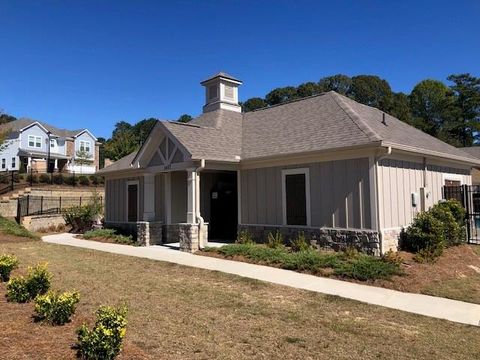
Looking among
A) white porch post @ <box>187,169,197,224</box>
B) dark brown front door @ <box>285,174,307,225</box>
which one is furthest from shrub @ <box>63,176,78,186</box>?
dark brown front door @ <box>285,174,307,225</box>

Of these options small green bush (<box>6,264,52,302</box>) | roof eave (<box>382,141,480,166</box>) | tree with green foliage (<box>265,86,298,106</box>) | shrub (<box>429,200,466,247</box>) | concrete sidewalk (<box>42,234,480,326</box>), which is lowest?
concrete sidewalk (<box>42,234,480,326</box>)

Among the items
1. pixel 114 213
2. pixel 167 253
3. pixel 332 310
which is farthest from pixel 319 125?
pixel 114 213

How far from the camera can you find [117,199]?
2005 cm

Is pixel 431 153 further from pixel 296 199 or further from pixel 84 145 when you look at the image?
pixel 84 145

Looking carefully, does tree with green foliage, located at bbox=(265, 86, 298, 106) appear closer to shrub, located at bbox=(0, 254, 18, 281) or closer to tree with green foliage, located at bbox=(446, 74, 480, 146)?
tree with green foliage, located at bbox=(446, 74, 480, 146)

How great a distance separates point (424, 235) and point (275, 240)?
432 centimetres

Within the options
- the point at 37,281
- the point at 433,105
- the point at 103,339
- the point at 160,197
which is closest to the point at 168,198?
the point at 160,197

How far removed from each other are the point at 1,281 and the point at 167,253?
6198 mm

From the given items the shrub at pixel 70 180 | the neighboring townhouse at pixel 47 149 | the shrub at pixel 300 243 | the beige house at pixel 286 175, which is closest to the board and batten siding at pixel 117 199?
the beige house at pixel 286 175

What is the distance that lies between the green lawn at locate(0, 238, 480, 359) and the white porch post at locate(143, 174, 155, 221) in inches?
301

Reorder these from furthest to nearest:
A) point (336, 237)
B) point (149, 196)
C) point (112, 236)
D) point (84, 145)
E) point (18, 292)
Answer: point (84, 145) < point (112, 236) < point (149, 196) < point (336, 237) < point (18, 292)

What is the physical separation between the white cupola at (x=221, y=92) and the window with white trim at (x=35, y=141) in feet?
121

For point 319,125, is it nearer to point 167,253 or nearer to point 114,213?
point 167,253

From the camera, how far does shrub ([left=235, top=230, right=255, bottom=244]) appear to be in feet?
45.4
